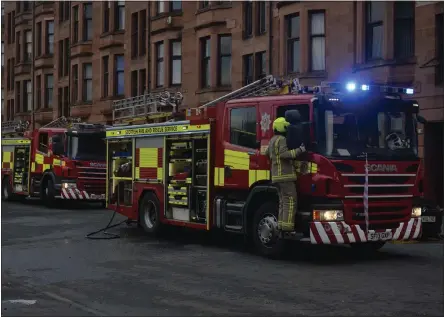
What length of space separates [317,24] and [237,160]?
514 inches

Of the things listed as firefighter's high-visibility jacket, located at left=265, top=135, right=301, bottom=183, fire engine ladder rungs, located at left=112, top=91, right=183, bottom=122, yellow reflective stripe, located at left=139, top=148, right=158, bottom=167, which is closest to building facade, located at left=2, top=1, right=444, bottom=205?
firefighter's high-visibility jacket, located at left=265, top=135, right=301, bottom=183

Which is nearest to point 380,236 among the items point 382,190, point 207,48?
point 382,190

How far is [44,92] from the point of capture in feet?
144

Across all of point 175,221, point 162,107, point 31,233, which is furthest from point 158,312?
point 162,107

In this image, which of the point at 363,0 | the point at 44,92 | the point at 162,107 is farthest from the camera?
the point at 44,92

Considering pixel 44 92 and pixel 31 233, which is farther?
pixel 44 92

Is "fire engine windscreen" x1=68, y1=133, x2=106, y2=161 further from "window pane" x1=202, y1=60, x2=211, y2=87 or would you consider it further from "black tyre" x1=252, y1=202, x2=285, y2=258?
"black tyre" x1=252, y1=202, x2=285, y2=258

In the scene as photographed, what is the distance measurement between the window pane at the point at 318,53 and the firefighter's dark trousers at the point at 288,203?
44.1 ft

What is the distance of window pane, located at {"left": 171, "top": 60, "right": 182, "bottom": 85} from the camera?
103 feet

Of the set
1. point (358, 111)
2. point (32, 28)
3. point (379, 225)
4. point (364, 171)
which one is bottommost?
point (379, 225)

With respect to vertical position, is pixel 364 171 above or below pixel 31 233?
above

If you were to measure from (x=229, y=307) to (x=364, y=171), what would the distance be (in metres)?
3.79

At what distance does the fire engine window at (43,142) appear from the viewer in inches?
903

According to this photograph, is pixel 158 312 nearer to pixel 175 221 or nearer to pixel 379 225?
pixel 379 225
